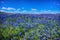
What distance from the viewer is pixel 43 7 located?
69.5 inches

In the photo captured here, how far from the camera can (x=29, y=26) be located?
1.72 metres

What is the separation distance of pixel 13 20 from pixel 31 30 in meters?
0.34

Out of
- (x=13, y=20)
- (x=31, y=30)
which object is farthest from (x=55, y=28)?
(x=13, y=20)

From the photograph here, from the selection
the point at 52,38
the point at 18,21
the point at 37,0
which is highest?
the point at 37,0

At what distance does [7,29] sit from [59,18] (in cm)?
85

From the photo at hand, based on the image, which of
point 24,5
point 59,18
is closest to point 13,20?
point 24,5

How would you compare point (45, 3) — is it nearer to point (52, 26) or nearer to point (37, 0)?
point (37, 0)

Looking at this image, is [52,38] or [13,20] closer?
[52,38]

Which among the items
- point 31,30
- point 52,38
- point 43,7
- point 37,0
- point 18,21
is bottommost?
point 52,38

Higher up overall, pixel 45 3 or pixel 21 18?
pixel 45 3

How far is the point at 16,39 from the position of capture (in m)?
1.67

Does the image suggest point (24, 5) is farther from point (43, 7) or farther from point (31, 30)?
point (31, 30)

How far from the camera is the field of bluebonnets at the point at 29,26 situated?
1665 millimetres

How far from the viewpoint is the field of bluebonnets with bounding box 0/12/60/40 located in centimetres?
167
